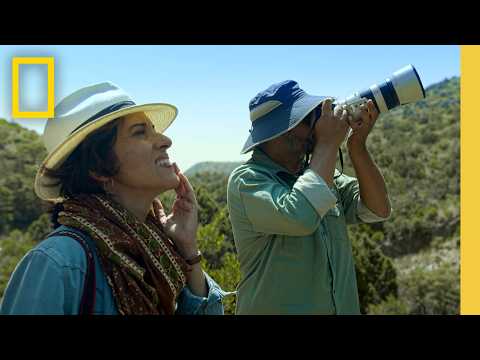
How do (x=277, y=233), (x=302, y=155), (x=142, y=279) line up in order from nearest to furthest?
(x=142, y=279)
(x=277, y=233)
(x=302, y=155)

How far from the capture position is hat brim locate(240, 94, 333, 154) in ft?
6.72

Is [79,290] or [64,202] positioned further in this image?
[64,202]

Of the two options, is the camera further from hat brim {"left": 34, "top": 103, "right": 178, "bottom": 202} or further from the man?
hat brim {"left": 34, "top": 103, "right": 178, "bottom": 202}

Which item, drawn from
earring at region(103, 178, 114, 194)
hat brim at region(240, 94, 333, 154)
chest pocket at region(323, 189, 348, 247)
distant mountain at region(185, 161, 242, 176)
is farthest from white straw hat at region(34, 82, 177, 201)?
distant mountain at region(185, 161, 242, 176)

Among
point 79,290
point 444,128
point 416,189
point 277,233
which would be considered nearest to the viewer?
point 79,290

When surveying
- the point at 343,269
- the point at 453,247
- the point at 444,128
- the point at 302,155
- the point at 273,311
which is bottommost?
the point at 453,247

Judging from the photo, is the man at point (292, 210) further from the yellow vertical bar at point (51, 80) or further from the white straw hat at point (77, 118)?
the yellow vertical bar at point (51, 80)

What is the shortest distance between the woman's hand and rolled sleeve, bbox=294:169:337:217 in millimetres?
341

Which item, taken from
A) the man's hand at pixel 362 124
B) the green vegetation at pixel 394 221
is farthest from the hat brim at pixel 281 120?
the green vegetation at pixel 394 221

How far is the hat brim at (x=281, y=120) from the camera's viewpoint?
2049mm

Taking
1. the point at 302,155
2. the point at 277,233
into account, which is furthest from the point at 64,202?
the point at 302,155

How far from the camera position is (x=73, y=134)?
1.65 meters
